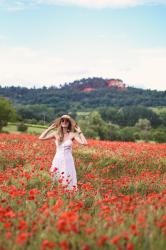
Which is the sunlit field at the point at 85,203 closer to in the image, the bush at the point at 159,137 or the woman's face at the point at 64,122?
the woman's face at the point at 64,122

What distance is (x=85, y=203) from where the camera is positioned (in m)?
7.89

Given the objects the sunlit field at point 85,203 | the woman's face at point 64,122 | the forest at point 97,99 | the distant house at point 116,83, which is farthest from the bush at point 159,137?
the distant house at point 116,83

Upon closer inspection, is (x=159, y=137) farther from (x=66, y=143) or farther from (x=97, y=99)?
(x=97, y=99)

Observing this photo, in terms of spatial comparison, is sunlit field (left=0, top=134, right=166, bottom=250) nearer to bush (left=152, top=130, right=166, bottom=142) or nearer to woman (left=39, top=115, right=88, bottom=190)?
woman (left=39, top=115, right=88, bottom=190)

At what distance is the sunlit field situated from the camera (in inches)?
172

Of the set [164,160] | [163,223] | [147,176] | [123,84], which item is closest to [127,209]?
[163,223]

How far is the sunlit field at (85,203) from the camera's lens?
438 cm

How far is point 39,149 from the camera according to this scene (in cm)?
1591

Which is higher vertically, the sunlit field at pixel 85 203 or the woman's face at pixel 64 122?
the woman's face at pixel 64 122

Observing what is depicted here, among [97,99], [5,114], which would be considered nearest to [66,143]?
[5,114]

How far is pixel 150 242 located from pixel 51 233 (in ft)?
3.32

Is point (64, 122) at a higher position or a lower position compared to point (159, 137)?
higher

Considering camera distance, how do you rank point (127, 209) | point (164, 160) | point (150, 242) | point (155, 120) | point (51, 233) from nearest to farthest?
point (150, 242) → point (51, 233) → point (127, 209) → point (164, 160) → point (155, 120)

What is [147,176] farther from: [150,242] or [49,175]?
[150,242]
